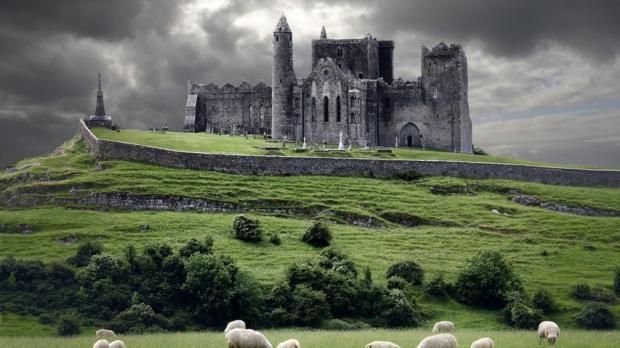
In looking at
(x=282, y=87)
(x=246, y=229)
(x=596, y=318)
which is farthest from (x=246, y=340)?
(x=282, y=87)

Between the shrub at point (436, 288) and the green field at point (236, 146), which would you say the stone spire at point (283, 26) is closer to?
the green field at point (236, 146)

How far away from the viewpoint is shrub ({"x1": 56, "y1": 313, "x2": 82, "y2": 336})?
61491 mm

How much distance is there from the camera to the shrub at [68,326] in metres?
61.5

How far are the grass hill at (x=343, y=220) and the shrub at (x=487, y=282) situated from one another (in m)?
1.20

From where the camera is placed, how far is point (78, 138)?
12538 centimetres

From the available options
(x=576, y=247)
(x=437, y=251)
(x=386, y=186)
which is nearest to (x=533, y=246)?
(x=576, y=247)

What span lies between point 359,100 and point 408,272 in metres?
57.6

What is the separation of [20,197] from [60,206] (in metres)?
5.33

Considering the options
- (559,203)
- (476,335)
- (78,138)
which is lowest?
(476,335)

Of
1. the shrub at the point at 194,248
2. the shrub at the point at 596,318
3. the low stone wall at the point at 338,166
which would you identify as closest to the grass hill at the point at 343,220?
the shrub at the point at 596,318

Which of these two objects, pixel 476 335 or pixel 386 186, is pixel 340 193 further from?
pixel 476 335

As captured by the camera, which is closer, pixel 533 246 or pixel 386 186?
pixel 533 246

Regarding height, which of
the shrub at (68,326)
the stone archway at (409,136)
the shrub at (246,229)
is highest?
the stone archway at (409,136)

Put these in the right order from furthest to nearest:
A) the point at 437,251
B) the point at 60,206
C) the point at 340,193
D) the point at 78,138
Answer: the point at 78,138 < the point at 340,193 < the point at 60,206 < the point at 437,251
